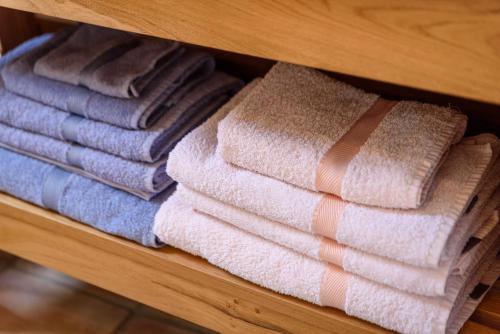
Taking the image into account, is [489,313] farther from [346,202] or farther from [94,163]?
[94,163]

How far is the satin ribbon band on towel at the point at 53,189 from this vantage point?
878 millimetres

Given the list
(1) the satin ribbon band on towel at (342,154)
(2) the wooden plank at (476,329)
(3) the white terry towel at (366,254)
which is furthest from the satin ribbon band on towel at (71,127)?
A: (2) the wooden plank at (476,329)

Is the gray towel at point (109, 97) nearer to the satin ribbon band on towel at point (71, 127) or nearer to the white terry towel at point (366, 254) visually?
the satin ribbon band on towel at point (71, 127)

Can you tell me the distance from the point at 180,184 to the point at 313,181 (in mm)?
194

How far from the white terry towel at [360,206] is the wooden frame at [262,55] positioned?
0.11 m

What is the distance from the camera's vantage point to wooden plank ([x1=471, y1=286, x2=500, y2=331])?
0.67 meters

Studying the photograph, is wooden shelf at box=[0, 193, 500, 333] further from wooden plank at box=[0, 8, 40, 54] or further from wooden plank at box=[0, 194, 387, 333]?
wooden plank at box=[0, 8, 40, 54]

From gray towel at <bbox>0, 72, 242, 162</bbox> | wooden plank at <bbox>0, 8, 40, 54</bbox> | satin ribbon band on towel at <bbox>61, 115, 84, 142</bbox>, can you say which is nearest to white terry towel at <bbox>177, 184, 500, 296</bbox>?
gray towel at <bbox>0, 72, 242, 162</bbox>

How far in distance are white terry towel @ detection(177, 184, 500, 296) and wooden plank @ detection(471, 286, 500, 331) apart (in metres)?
0.05

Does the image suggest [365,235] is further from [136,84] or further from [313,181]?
[136,84]

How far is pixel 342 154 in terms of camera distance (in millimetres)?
663

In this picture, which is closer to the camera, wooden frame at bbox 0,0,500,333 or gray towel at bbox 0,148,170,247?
wooden frame at bbox 0,0,500,333

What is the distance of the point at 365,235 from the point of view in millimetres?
625

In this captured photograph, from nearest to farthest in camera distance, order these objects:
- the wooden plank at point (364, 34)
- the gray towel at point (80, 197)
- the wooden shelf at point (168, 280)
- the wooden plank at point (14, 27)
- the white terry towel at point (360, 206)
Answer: the wooden plank at point (364, 34) < the white terry towel at point (360, 206) < the wooden shelf at point (168, 280) < the gray towel at point (80, 197) < the wooden plank at point (14, 27)
